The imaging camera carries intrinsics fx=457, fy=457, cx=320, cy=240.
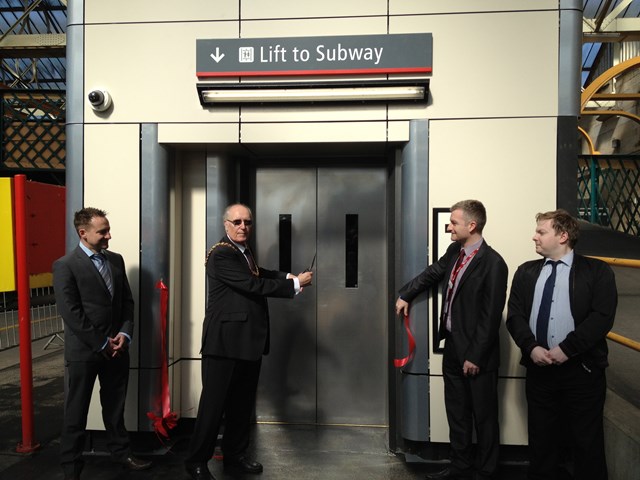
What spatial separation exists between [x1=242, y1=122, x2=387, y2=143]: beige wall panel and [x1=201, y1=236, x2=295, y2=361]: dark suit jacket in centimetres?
105

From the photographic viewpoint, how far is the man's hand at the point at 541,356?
274 centimetres

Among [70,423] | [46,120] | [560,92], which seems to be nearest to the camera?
[70,423]

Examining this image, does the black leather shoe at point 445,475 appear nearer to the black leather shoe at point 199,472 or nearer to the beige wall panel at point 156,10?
the black leather shoe at point 199,472

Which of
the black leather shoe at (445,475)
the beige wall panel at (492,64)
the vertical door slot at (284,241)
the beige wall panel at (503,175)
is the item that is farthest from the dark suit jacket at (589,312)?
the vertical door slot at (284,241)

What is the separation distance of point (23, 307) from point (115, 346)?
4.02 feet

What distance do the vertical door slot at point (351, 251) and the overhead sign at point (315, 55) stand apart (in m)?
1.40

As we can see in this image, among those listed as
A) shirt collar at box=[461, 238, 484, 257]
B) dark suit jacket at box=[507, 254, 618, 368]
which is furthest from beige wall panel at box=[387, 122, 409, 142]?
dark suit jacket at box=[507, 254, 618, 368]

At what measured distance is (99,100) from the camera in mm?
3709

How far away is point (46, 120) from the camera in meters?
12.6

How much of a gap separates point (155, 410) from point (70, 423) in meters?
0.75

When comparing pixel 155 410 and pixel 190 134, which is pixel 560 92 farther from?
pixel 155 410

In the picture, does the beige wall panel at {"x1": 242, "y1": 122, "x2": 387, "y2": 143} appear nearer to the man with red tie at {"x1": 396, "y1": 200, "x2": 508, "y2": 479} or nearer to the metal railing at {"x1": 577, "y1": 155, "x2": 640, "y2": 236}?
the man with red tie at {"x1": 396, "y1": 200, "x2": 508, "y2": 479}

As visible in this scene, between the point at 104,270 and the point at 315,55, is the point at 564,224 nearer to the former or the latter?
the point at 315,55

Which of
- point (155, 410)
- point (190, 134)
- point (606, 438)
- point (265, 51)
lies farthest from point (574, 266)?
point (155, 410)
